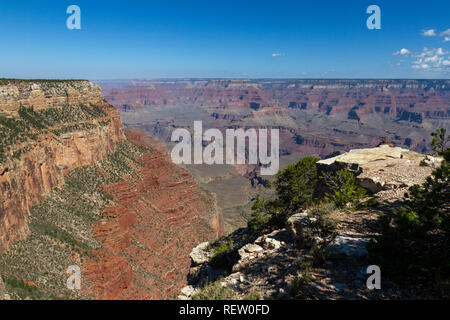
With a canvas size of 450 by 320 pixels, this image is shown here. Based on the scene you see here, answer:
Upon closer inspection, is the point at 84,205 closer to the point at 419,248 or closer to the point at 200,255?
the point at 200,255

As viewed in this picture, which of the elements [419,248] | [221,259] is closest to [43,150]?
[221,259]

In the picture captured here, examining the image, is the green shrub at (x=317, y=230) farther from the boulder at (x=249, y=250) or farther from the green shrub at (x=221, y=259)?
the green shrub at (x=221, y=259)

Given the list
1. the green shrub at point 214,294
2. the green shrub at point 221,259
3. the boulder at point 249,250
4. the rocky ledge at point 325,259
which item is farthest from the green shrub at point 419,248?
the green shrub at point 221,259

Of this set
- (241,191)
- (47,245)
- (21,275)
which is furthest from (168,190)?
(241,191)

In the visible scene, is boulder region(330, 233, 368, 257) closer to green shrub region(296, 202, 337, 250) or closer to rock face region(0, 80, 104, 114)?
green shrub region(296, 202, 337, 250)

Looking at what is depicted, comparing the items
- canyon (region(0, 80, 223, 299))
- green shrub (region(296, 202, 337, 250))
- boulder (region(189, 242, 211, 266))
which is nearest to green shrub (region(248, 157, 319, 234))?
boulder (region(189, 242, 211, 266))
